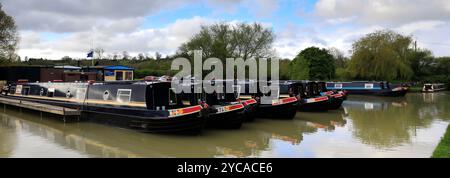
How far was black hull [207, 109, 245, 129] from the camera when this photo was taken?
1127 centimetres

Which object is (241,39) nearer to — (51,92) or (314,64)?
(314,64)

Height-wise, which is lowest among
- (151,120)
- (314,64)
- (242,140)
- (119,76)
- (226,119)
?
(242,140)

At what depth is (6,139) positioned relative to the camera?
33.6 ft

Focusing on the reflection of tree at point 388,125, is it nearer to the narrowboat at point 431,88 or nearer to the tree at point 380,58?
the tree at point 380,58

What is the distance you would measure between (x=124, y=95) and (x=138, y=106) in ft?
3.08

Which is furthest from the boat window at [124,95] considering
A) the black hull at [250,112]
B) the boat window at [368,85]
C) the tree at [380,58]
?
the tree at [380,58]

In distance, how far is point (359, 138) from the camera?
10820 millimetres

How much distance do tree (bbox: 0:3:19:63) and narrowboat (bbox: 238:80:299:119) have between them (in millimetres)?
21088

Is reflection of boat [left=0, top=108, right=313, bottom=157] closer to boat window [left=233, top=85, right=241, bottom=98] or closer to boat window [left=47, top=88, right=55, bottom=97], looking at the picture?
boat window [left=233, top=85, right=241, bottom=98]

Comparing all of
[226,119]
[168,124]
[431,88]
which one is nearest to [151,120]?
[168,124]

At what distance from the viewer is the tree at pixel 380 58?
116 ft
